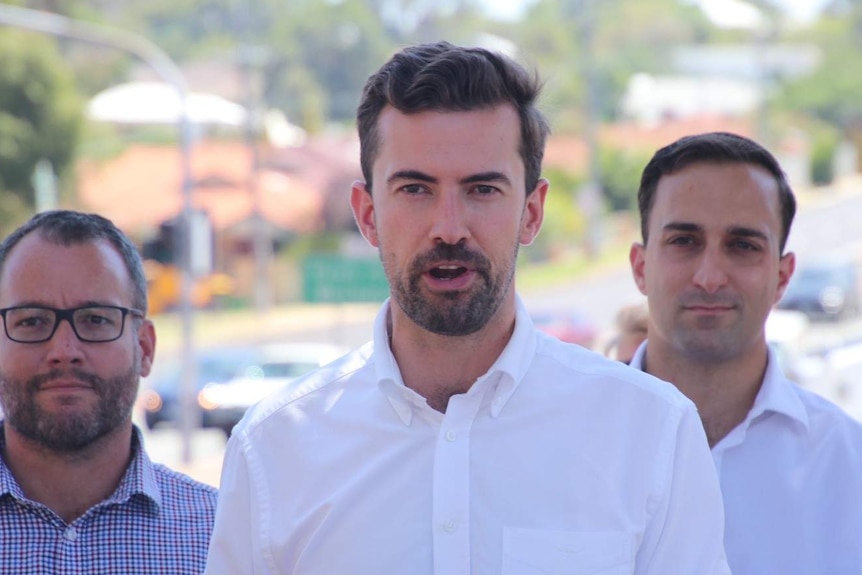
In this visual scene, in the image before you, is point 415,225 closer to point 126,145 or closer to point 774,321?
point 774,321

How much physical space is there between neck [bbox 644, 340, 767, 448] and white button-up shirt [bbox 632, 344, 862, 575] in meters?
0.04

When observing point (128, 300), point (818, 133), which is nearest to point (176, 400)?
point (128, 300)

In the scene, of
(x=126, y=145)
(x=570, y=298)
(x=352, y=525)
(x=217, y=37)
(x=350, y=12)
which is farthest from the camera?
(x=217, y=37)

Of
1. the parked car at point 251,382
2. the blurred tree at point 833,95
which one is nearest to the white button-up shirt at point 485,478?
the parked car at point 251,382

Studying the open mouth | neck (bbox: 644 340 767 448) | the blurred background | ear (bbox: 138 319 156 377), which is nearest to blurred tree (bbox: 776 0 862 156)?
the blurred background

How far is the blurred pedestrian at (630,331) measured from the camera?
4.81m

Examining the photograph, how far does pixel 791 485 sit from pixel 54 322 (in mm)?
1860

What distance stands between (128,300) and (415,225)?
49.6 inches

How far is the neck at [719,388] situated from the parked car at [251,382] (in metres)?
18.3

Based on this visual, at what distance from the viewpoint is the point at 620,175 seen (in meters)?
62.0

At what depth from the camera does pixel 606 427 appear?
2.55 meters

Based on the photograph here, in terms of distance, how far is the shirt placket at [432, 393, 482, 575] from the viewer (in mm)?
2455

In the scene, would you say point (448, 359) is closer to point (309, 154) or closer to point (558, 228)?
point (558, 228)

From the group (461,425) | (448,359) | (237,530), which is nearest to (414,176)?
(448,359)
